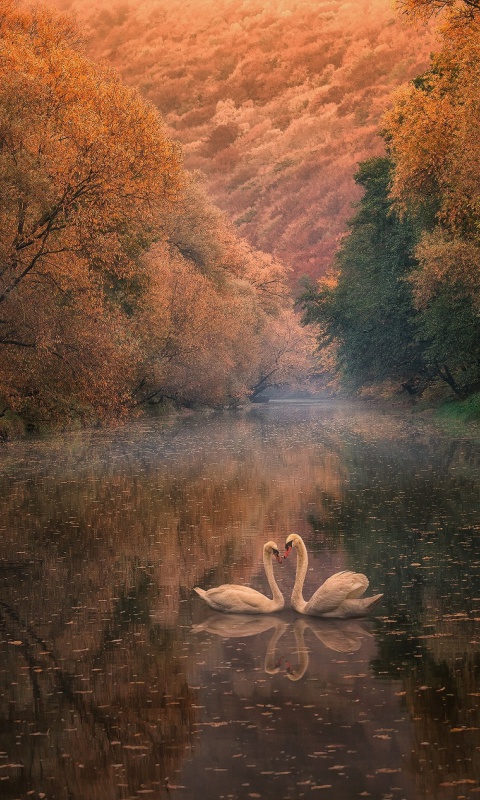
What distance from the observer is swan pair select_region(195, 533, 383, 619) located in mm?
11750

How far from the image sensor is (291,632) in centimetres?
1138

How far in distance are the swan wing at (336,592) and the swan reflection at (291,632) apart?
0.48 ft

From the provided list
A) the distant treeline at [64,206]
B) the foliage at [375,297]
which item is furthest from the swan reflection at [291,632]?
the foliage at [375,297]

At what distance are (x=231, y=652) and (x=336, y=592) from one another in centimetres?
164

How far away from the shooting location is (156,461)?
1276 inches

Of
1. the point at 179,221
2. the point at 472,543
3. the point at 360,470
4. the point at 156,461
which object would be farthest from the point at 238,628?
the point at 179,221

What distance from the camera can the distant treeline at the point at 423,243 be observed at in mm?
33250

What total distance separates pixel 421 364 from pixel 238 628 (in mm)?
53137

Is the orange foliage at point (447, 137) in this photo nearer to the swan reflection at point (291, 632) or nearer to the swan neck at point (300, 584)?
the swan neck at point (300, 584)

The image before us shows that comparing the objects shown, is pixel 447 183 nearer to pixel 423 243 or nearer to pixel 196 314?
pixel 423 243

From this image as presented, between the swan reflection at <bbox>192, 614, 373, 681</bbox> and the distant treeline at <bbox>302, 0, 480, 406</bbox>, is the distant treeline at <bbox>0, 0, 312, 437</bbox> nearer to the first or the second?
the distant treeline at <bbox>302, 0, 480, 406</bbox>

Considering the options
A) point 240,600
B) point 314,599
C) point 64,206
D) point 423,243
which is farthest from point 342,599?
point 423,243

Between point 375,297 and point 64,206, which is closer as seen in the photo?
point 64,206

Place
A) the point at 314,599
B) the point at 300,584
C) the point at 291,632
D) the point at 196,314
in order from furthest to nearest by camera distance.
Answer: the point at 196,314 → the point at 300,584 → the point at 314,599 → the point at 291,632
